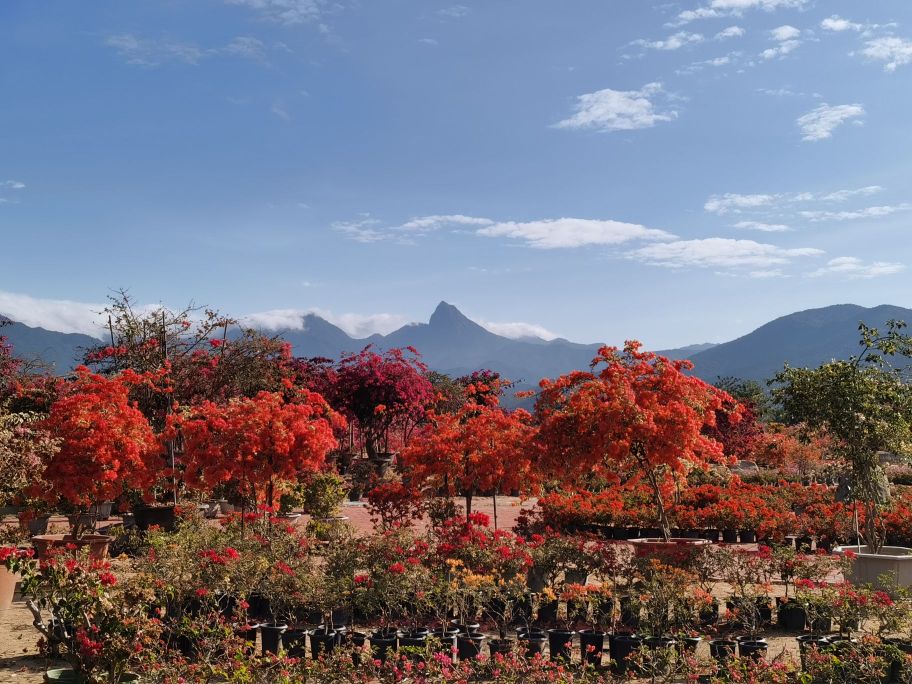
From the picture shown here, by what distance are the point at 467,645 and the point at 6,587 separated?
203 inches

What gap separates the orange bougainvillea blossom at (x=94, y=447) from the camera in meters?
10.4

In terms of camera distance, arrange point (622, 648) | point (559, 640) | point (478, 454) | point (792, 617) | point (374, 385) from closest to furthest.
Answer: point (622, 648) → point (559, 640) → point (792, 617) → point (478, 454) → point (374, 385)

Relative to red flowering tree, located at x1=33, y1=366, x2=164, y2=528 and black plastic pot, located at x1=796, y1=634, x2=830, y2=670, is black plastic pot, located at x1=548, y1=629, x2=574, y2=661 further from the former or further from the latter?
red flowering tree, located at x1=33, y1=366, x2=164, y2=528

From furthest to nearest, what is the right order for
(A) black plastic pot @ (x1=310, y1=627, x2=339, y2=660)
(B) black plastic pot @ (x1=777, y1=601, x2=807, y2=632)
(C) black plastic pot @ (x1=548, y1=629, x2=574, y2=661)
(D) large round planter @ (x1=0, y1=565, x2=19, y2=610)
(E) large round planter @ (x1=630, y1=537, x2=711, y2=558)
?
(E) large round planter @ (x1=630, y1=537, x2=711, y2=558)
(D) large round planter @ (x1=0, y1=565, x2=19, y2=610)
(B) black plastic pot @ (x1=777, y1=601, x2=807, y2=632)
(C) black plastic pot @ (x1=548, y1=629, x2=574, y2=661)
(A) black plastic pot @ (x1=310, y1=627, x2=339, y2=660)

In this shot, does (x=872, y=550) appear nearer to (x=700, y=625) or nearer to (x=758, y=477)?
(x=700, y=625)

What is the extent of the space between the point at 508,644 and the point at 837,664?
2.49m

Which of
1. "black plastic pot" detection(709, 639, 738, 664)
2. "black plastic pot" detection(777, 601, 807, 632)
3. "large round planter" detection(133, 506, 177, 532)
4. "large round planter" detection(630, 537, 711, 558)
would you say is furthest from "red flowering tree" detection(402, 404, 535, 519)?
"large round planter" detection(133, 506, 177, 532)

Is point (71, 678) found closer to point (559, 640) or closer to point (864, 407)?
point (559, 640)

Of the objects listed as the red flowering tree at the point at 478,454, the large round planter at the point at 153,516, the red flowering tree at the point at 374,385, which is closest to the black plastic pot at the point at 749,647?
the red flowering tree at the point at 478,454

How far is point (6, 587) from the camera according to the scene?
866 centimetres

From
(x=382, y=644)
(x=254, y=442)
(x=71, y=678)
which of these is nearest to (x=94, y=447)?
(x=254, y=442)

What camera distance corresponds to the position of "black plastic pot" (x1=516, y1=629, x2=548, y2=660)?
22.4ft

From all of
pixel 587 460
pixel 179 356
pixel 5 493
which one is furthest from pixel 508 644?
pixel 179 356

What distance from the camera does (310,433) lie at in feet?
35.9
